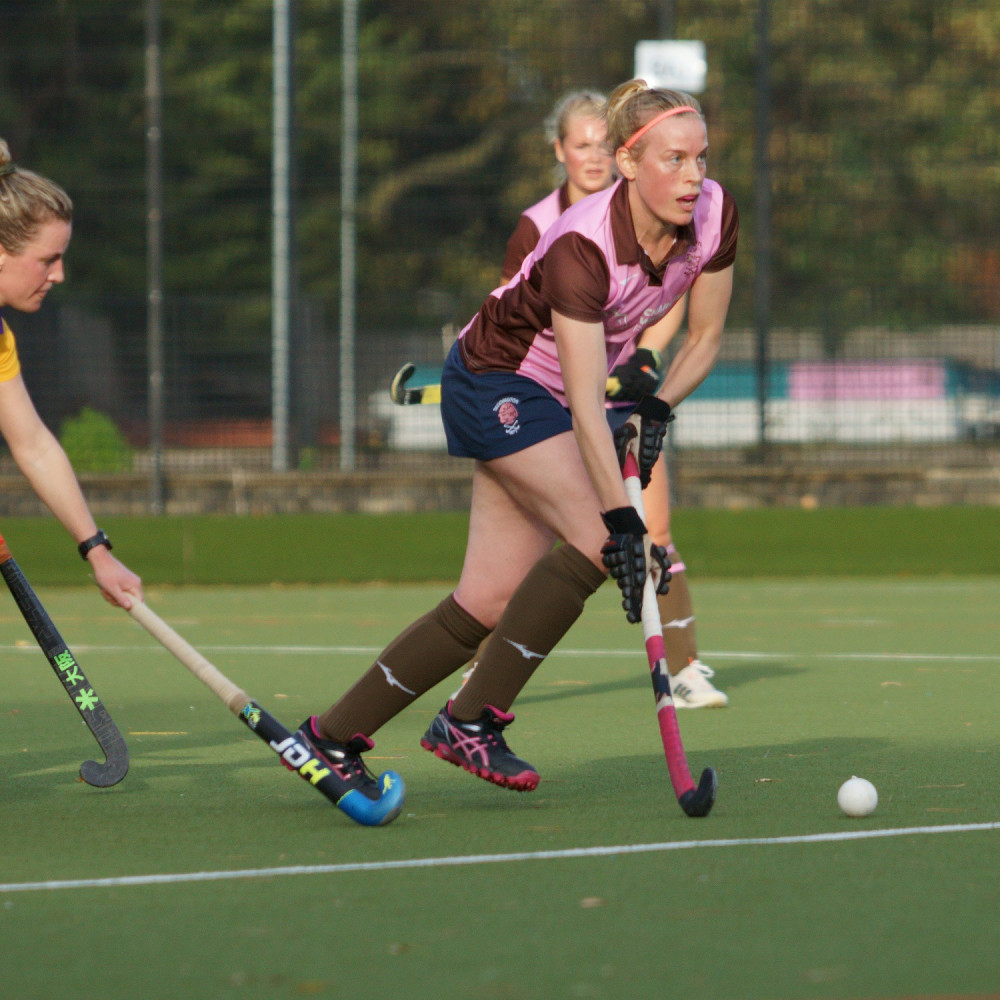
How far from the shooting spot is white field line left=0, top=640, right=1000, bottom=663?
298 inches

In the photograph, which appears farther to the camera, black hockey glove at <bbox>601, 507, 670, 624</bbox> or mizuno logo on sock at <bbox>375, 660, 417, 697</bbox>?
mizuno logo on sock at <bbox>375, 660, 417, 697</bbox>

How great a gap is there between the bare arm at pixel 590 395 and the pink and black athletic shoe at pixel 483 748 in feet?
2.01

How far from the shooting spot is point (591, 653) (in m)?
7.89

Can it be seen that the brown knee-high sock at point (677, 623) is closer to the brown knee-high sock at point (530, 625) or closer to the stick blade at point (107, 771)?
the brown knee-high sock at point (530, 625)

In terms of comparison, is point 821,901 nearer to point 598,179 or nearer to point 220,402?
point 598,179

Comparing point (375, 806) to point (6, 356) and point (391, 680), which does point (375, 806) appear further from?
point (6, 356)

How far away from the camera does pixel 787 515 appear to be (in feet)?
40.3

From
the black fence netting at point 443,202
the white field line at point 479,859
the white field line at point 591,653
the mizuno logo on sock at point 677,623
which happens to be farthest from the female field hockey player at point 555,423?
the black fence netting at point 443,202

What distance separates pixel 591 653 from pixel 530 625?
152 inches

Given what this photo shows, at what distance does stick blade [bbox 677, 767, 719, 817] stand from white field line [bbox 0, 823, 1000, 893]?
8.4 inches

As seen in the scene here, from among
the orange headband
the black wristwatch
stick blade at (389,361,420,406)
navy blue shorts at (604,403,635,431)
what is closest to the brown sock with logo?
stick blade at (389,361,420,406)

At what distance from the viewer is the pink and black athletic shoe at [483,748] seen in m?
4.06

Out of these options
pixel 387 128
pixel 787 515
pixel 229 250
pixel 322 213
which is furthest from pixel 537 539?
pixel 229 250

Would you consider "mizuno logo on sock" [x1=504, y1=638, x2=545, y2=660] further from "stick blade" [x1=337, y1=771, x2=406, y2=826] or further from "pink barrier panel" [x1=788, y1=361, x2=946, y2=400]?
"pink barrier panel" [x1=788, y1=361, x2=946, y2=400]
